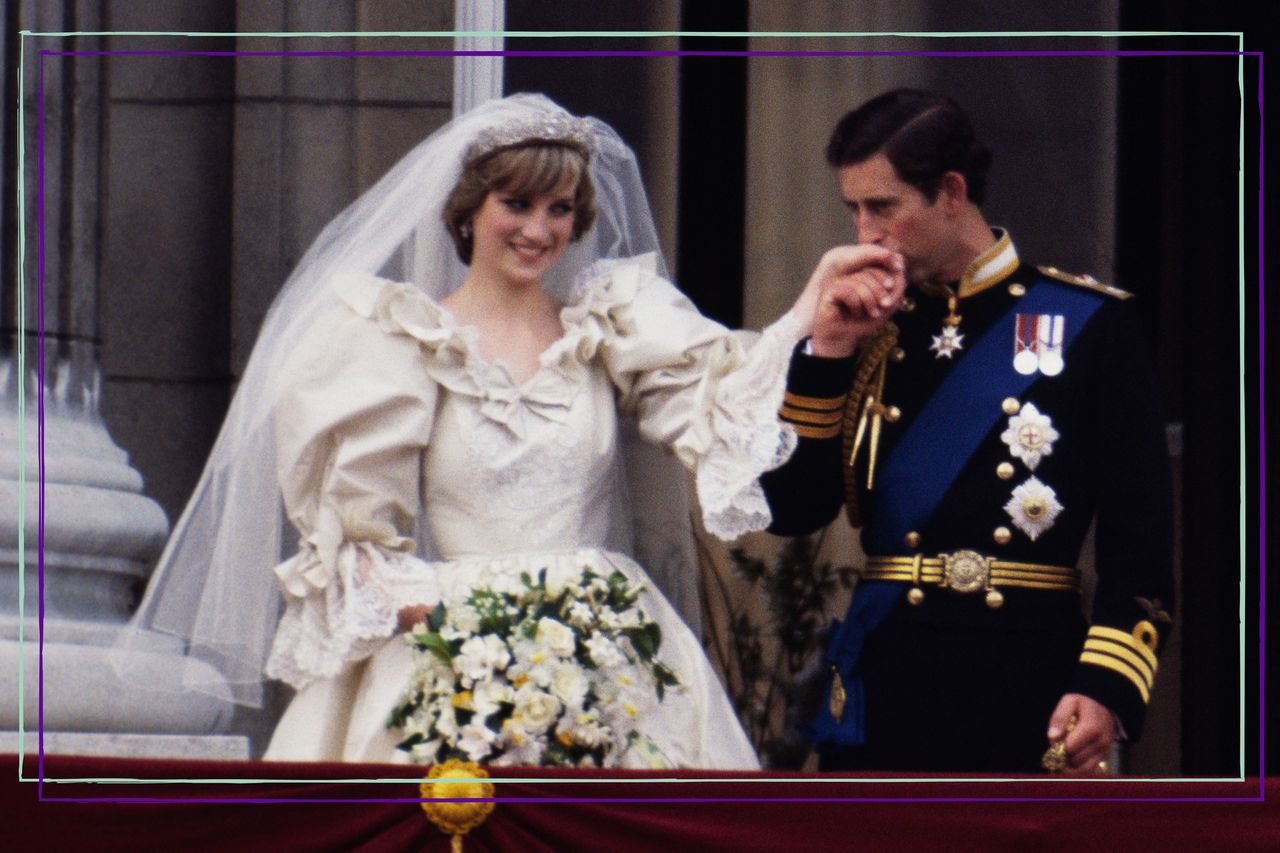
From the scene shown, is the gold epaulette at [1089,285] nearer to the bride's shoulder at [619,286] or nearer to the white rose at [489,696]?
the bride's shoulder at [619,286]

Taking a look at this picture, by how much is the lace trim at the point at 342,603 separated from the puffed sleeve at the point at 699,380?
1.43 feet

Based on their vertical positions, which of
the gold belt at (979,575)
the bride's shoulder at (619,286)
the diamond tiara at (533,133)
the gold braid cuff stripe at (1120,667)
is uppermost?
the diamond tiara at (533,133)

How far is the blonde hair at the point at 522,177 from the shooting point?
14.2 feet

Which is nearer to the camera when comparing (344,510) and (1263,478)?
(344,510)

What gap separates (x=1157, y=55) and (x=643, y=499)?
1.55 m

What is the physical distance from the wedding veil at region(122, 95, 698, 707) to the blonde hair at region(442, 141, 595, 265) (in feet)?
0.14

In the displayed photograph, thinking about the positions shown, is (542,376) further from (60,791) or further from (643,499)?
(60,791)

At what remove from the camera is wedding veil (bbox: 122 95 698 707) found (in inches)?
173

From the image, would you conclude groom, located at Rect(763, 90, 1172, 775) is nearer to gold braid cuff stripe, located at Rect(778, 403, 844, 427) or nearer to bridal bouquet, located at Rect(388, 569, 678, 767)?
gold braid cuff stripe, located at Rect(778, 403, 844, 427)

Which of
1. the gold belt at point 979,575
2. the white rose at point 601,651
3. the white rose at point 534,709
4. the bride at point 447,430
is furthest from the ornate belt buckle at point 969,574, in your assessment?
the white rose at point 534,709

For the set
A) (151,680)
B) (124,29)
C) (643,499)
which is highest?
(124,29)

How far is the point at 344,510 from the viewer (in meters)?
4.23

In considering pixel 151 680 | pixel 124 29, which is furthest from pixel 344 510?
pixel 124 29

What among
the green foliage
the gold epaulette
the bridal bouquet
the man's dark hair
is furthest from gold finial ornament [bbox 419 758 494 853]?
the green foliage
